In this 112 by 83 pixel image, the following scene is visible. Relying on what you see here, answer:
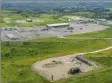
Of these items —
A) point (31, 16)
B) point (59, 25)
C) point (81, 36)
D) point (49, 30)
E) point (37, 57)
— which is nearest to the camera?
point (37, 57)

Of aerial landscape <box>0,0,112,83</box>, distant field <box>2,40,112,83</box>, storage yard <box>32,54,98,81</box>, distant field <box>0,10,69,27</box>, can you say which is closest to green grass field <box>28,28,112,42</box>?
aerial landscape <box>0,0,112,83</box>

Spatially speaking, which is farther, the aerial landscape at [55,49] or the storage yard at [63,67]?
the storage yard at [63,67]

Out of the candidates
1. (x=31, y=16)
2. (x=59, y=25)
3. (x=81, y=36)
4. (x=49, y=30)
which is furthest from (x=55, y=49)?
(x=31, y=16)

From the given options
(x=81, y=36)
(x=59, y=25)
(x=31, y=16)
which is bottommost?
(x=81, y=36)

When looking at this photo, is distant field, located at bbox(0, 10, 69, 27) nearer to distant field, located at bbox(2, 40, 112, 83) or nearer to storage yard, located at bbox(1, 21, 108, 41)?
storage yard, located at bbox(1, 21, 108, 41)

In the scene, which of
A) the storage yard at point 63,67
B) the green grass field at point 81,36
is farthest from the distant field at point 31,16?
the storage yard at point 63,67

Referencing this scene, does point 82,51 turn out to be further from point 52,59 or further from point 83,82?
point 83,82

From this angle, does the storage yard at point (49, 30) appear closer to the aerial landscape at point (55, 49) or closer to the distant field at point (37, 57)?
the aerial landscape at point (55, 49)

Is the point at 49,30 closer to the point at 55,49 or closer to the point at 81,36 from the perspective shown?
the point at 81,36
